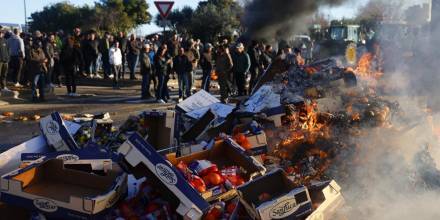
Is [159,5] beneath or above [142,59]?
above

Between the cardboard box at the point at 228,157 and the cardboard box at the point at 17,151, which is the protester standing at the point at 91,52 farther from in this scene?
the cardboard box at the point at 228,157

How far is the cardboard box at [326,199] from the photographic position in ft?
16.0

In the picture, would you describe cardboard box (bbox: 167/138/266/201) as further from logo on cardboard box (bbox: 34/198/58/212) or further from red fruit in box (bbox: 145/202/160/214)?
logo on cardboard box (bbox: 34/198/58/212)

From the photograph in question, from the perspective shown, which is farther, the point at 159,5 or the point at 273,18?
the point at 273,18

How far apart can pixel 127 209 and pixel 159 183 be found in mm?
409

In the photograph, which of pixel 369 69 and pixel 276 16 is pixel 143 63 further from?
pixel 276 16

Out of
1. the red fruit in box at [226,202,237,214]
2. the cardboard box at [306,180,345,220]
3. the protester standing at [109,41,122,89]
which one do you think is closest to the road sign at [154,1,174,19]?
the protester standing at [109,41,122,89]

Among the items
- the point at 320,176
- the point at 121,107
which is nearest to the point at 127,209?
the point at 320,176

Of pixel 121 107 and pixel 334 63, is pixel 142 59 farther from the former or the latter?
pixel 334 63

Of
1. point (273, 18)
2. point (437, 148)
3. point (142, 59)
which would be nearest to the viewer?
point (437, 148)

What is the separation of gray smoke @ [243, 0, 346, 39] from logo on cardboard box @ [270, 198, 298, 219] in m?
12.0

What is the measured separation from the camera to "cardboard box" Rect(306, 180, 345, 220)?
4.87 m

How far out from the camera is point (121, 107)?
13500mm

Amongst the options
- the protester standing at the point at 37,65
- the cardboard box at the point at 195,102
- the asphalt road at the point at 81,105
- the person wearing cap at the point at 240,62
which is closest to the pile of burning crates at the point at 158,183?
the cardboard box at the point at 195,102
